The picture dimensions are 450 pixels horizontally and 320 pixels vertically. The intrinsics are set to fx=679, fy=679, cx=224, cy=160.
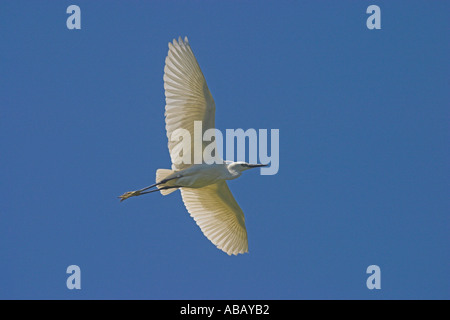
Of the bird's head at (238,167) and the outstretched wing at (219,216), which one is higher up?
the bird's head at (238,167)

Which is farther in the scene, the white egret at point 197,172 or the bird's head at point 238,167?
the bird's head at point 238,167

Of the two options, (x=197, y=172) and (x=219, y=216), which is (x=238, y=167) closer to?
(x=197, y=172)

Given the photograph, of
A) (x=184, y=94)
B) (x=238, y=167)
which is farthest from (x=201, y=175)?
(x=184, y=94)

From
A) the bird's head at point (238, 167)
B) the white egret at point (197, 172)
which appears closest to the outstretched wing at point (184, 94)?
the white egret at point (197, 172)

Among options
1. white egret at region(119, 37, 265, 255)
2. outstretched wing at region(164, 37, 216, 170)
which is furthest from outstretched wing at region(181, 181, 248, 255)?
outstretched wing at region(164, 37, 216, 170)

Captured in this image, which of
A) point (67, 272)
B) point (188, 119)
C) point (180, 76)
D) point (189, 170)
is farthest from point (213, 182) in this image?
point (67, 272)

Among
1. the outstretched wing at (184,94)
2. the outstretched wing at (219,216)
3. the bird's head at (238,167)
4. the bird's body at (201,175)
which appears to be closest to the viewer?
the outstretched wing at (184,94)

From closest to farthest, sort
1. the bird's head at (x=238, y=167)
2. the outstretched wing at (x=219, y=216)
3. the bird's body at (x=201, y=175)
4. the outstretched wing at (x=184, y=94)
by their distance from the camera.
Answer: the outstretched wing at (x=184, y=94) → the bird's body at (x=201, y=175) → the bird's head at (x=238, y=167) → the outstretched wing at (x=219, y=216)

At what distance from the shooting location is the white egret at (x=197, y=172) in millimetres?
→ 10828

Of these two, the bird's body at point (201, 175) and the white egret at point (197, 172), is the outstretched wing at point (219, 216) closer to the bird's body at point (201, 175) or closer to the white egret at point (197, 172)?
the white egret at point (197, 172)

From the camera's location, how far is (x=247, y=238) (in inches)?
500

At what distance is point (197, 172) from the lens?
11336 mm

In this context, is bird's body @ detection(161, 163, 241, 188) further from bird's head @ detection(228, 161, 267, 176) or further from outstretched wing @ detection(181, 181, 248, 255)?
outstretched wing @ detection(181, 181, 248, 255)

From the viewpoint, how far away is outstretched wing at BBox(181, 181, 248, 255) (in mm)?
12352
